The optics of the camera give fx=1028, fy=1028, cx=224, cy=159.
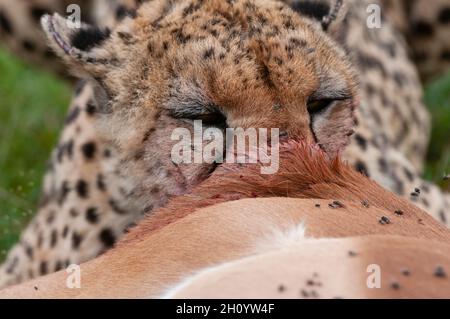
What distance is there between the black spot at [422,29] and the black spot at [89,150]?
1761mm

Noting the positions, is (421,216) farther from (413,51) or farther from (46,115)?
(46,115)

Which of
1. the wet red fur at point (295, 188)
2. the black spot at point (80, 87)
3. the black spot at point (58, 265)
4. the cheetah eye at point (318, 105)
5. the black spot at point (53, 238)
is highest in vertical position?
the black spot at point (80, 87)

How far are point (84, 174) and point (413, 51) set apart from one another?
1807 millimetres

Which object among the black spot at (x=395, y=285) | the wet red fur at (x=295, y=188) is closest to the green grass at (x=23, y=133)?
the wet red fur at (x=295, y=188)

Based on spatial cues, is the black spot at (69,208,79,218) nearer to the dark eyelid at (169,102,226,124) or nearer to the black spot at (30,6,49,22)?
the dark eyelid at (169,102,226,124)

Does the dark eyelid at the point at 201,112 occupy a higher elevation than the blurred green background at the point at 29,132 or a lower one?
lower

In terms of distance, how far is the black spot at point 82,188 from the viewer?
2.80 meters

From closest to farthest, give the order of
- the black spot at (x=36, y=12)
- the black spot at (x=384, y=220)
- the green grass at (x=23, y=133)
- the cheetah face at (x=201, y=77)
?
1. the black spot at (x=384, y=220)
2. the cheetah face at (x=201, y=77)
3. the green grass at (x=23, y=133)
4. the black spot at (x=36, y=12)

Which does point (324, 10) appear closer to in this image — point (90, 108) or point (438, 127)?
point (90, 108)

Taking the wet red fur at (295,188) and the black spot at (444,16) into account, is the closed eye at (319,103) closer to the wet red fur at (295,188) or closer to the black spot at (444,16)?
the wet red fur at (295,188)

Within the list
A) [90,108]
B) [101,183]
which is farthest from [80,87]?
[101,183]

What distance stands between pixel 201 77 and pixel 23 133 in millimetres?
1935

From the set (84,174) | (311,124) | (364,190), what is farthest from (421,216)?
(84,174)

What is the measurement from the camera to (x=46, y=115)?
14.0 feet
